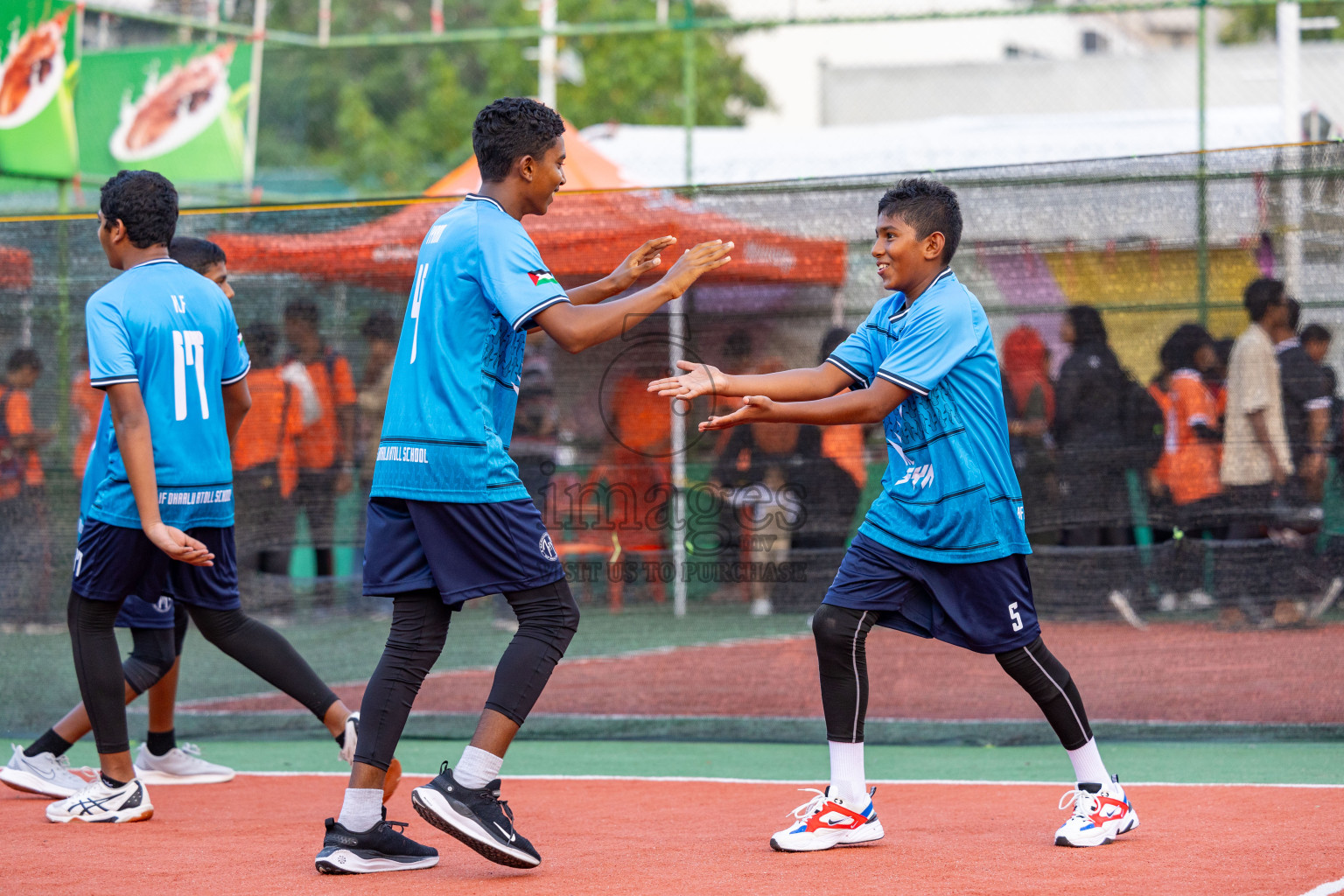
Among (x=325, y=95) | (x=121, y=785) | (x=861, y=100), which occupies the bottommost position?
(x=121, y=785)

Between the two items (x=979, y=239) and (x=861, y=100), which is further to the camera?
(x=861, y=100)

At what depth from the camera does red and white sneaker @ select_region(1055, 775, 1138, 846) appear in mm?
4473

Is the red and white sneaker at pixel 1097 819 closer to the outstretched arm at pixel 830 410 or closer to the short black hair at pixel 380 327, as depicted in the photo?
the outstretched arm at pixel 830 410

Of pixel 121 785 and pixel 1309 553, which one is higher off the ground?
pixel 1309 553

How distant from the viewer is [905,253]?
4.70 m

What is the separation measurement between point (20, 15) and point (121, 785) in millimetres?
7144

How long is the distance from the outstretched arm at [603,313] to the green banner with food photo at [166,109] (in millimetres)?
10446

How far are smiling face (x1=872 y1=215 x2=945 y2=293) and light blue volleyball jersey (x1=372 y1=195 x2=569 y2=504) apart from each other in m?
1.18

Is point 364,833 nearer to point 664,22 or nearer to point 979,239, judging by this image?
point 979,239

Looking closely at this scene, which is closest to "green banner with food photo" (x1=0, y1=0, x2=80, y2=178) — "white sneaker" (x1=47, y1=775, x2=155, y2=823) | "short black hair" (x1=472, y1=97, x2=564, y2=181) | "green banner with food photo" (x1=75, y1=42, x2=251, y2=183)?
"green banner with food photo" (x1=75, y1=42, x2=251, y2=183)

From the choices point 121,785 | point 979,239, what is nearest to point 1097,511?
point 979,239

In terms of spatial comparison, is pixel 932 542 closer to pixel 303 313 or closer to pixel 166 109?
pixel 303 313

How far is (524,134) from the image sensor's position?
4.27 m

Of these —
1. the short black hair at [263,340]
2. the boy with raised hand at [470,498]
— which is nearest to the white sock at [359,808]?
the boy with raised hand at [470,498]
